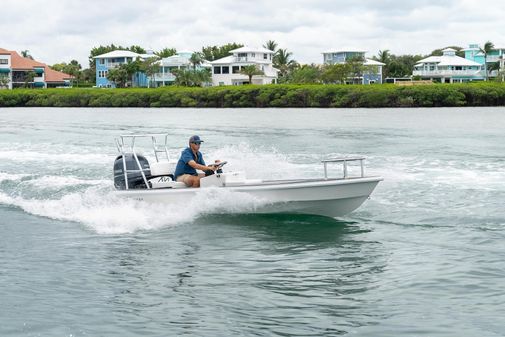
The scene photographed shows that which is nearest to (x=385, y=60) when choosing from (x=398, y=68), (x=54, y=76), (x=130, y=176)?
(x=398, y=68)

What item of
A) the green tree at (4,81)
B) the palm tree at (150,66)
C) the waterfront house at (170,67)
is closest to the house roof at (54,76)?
the green tree at (4,81)

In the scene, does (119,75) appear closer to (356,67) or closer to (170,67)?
(170,67)

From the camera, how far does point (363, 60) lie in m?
116

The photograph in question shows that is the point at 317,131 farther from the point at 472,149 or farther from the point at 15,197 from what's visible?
the point at 15,197

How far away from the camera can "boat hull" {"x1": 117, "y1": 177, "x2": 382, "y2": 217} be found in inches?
630

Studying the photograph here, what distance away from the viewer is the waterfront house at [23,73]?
134625 mm

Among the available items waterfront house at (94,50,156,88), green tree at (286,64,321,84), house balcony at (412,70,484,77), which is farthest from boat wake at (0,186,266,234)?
waterfront house at (94,50,156,88)

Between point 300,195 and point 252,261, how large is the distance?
272cm

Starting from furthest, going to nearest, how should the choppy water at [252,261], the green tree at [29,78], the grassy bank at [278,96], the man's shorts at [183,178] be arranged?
the green tree at [29,78], the grassy bank at [278,96], the man's shorts at [183,178], the choppy water at [252,261]

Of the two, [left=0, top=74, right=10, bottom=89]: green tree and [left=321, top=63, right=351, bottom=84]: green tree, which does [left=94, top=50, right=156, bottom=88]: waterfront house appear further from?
[left=321, top=63, right=351, bottom=84]: green tree

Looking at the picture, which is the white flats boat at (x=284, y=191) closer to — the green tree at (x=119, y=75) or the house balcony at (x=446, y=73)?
the green tree at (x=119, y=75)

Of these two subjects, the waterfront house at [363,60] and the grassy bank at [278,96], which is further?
the waterfront house at [363,60]

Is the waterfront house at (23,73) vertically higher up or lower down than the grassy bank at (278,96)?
higher up

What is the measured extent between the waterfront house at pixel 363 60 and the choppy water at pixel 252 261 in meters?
91.5
